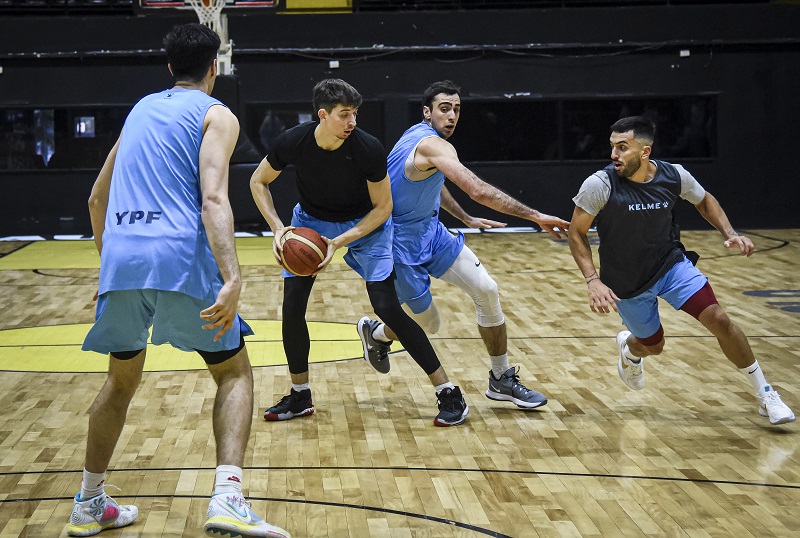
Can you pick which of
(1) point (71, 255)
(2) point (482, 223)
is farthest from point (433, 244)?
(1) point (71, 255)

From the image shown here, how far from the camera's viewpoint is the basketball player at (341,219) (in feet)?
16.5

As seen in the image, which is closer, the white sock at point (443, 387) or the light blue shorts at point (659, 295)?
the light blue shorts at point (659, 295)

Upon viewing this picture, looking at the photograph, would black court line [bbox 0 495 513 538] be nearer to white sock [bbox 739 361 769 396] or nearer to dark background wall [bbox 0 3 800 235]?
white sock [bbox 739 361 769 396]

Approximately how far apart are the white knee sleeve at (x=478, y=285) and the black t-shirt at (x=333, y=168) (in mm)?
620

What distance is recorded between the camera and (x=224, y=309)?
3242 mm

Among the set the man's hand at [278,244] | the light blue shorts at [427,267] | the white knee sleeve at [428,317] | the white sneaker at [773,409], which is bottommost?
the white sneaker at [773,409]

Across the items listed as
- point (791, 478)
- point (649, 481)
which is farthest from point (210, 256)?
point (791, 478)

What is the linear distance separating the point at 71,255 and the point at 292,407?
29.7ft

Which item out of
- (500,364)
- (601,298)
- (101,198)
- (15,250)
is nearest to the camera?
(101,198)

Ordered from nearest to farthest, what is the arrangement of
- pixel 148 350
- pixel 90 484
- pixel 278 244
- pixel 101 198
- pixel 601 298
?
pixel 90 484 → pixel 101 198 → pixel 601 298 → pixel 278 244 → pixel 148 350

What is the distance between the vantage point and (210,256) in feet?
11.2

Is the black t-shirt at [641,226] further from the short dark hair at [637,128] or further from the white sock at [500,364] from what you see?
the white sock at [500,364]

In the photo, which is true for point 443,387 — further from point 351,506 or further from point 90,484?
point 90,484

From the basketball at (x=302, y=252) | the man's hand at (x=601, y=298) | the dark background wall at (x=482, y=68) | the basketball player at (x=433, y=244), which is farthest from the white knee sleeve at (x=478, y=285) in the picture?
the dark background wall at (x=482, y=68)
